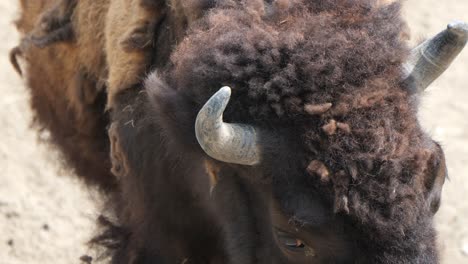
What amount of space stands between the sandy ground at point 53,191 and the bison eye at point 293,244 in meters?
2.34

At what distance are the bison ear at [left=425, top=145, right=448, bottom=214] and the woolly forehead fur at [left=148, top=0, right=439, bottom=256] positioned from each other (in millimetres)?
38

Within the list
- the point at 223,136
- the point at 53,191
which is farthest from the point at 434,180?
the point at 53,191

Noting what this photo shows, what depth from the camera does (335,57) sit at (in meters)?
2.86

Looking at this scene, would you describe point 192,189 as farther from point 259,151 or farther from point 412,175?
point 412,175

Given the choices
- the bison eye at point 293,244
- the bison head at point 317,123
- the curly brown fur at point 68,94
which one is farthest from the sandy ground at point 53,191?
the bison eye at point 293,244

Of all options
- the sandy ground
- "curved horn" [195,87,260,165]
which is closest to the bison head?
"curved horn" [195,87,260,165]

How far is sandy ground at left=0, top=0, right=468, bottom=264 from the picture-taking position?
5758 mm

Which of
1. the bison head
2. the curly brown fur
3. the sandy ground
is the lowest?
the sandy ground

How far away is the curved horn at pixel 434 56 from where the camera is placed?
2.95 meters

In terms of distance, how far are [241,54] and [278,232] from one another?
663 mm

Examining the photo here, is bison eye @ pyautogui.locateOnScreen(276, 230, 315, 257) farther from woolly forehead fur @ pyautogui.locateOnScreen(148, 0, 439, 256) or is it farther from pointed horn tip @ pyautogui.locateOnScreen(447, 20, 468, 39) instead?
pointed horn tip @ pyautogui.locateOnScreen(447, 20, 468, 39)

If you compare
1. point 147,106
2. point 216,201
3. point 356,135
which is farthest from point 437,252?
point 147,106

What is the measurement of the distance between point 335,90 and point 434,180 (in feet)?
1.65

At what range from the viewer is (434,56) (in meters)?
3.01
